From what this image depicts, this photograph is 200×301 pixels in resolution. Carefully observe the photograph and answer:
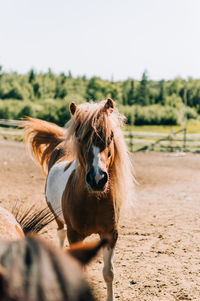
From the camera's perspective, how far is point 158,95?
182ft

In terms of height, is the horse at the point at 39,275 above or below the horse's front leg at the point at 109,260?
above

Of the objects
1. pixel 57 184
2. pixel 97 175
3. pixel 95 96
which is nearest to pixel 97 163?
pixel 97 175

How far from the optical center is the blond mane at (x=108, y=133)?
2.03 metres

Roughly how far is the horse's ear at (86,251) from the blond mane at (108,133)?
125 cm

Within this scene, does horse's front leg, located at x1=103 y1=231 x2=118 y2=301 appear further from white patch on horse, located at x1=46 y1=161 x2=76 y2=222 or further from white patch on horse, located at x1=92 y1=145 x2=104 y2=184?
white patch on horse, located at x1=92 y1=145 x2=104 y2=184

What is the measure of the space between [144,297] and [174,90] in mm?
62372

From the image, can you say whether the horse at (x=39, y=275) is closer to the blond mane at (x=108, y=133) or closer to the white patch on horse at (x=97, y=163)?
the white patch on horse at (x=97, y=163)

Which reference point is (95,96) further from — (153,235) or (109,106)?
(109,106)

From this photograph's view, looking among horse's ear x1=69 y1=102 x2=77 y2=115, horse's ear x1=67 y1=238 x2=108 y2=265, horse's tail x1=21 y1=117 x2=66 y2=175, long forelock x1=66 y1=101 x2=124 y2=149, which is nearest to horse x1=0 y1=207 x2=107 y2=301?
horse's ear x1=67 y1=238 x2=108 y2=265

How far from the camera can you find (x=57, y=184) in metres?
2.87

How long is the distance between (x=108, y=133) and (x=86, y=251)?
1.35 metres

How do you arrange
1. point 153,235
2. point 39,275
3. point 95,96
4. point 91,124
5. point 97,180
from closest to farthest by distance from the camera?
point 39,275 → point 97,180 → point 91,124 → point 153,235 → point 95,96

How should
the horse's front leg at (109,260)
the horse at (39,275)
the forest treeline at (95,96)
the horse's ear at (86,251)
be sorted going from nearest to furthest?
the horse at (39,275), the horse's ear at (86,251), the horse's front leg at (109,260), the forest treeline at (95,96)

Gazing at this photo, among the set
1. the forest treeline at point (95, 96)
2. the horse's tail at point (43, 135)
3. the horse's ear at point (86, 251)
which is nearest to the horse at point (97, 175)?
the horse's ear at point (86, 251)
